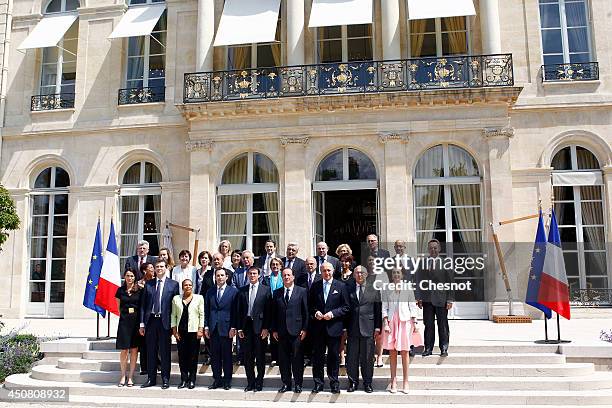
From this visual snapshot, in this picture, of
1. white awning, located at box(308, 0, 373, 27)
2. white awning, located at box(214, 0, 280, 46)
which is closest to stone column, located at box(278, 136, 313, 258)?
white awning, located at box(214, 0, 280, 46)

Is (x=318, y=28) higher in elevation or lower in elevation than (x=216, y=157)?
higher

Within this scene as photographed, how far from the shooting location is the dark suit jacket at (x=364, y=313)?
8234 mm

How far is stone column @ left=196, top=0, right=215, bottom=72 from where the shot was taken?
15.9 meters

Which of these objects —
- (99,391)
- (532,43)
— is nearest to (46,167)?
(99,391)

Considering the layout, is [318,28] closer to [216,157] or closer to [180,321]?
[216,157]

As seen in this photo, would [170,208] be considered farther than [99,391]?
Yes

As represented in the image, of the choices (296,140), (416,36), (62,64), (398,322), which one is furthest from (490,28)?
(62,64)

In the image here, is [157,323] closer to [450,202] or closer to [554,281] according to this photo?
[554,281]

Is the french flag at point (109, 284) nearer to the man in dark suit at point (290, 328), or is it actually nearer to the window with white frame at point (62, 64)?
the man in dark suit at point (290, 328)

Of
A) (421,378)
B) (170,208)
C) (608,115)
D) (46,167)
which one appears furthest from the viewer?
(46,167)

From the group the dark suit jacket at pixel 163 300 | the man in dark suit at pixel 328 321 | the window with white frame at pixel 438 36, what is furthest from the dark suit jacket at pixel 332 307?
the window with white frame at pixel 438 36

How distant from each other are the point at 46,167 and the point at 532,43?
14.5 m

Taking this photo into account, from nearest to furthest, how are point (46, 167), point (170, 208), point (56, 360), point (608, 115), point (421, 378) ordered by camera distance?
point (421, 378), point (56, 360), point (608, 115), point (170, 208), point (46, 167)

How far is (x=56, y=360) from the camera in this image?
1044 centimetres
